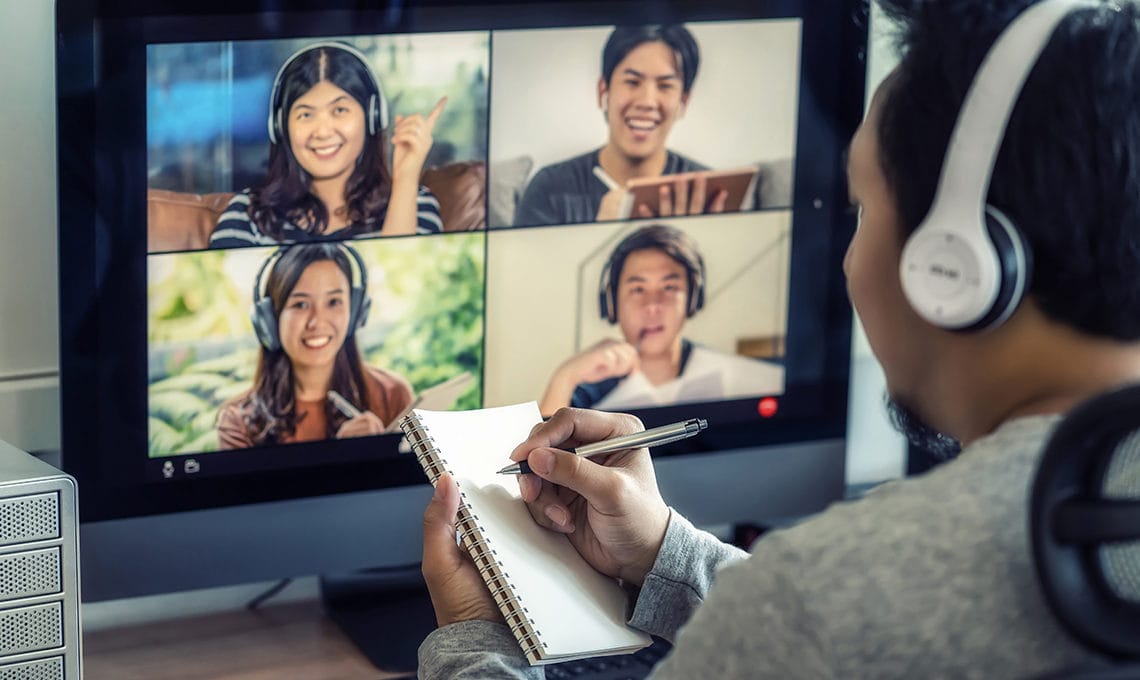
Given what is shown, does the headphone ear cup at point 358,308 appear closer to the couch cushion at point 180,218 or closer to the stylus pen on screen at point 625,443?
the couch cushion at point 180,218

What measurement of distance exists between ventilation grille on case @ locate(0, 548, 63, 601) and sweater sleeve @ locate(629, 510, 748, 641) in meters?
0.41

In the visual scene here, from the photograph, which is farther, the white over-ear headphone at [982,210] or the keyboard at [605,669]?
the keyboard at [605,669]

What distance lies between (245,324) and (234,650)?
0.34 meters

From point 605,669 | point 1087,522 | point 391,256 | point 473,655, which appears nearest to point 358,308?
point 391,256

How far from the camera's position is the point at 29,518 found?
1005 mm

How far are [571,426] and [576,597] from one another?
13 cm

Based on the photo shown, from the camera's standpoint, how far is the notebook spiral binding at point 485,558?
0.91 m

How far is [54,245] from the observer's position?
4.41 ft

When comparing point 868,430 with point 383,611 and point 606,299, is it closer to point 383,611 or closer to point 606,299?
point 606,299

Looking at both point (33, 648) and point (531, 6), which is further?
point (531, 6)

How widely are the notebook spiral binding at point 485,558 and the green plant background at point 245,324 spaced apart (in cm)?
36

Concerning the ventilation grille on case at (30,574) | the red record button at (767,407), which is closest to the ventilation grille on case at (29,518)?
the ventilation grille on case at (30,574)

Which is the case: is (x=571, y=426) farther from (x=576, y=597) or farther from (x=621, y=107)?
(x=621, y=107)

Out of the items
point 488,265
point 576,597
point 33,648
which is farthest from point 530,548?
point 488,265
